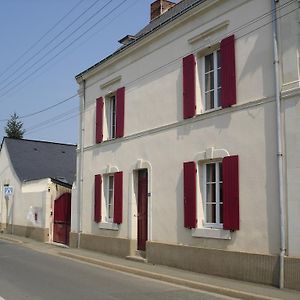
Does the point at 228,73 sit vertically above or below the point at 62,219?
above

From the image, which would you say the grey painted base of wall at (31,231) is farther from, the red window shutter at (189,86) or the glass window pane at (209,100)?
the glass window pane at (209,100)

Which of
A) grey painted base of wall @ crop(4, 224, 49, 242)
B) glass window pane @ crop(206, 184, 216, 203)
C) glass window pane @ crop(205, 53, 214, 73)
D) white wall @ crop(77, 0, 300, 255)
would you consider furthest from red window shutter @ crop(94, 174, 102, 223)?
glass window pane @ crop(205, 53, 214, 73)

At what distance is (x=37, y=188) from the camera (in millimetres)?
24750

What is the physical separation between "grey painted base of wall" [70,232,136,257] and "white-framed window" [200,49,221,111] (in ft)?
17.6

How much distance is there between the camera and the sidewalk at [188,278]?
9391 millimetres

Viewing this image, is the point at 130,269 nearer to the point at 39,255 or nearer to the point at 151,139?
the point at 151,139

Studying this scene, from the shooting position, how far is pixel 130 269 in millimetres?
13172

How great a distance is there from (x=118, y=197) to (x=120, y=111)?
9.37 ft

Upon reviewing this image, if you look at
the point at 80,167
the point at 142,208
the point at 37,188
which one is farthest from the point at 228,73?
the point at 37,188

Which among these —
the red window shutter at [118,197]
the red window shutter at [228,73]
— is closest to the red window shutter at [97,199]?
the red window shutter at [118,197]

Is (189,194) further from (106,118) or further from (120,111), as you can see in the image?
(106,118)

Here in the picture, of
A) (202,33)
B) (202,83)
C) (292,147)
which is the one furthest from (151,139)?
(292,147)

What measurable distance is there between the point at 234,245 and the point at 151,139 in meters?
4.71

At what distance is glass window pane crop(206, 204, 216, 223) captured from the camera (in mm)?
12387
